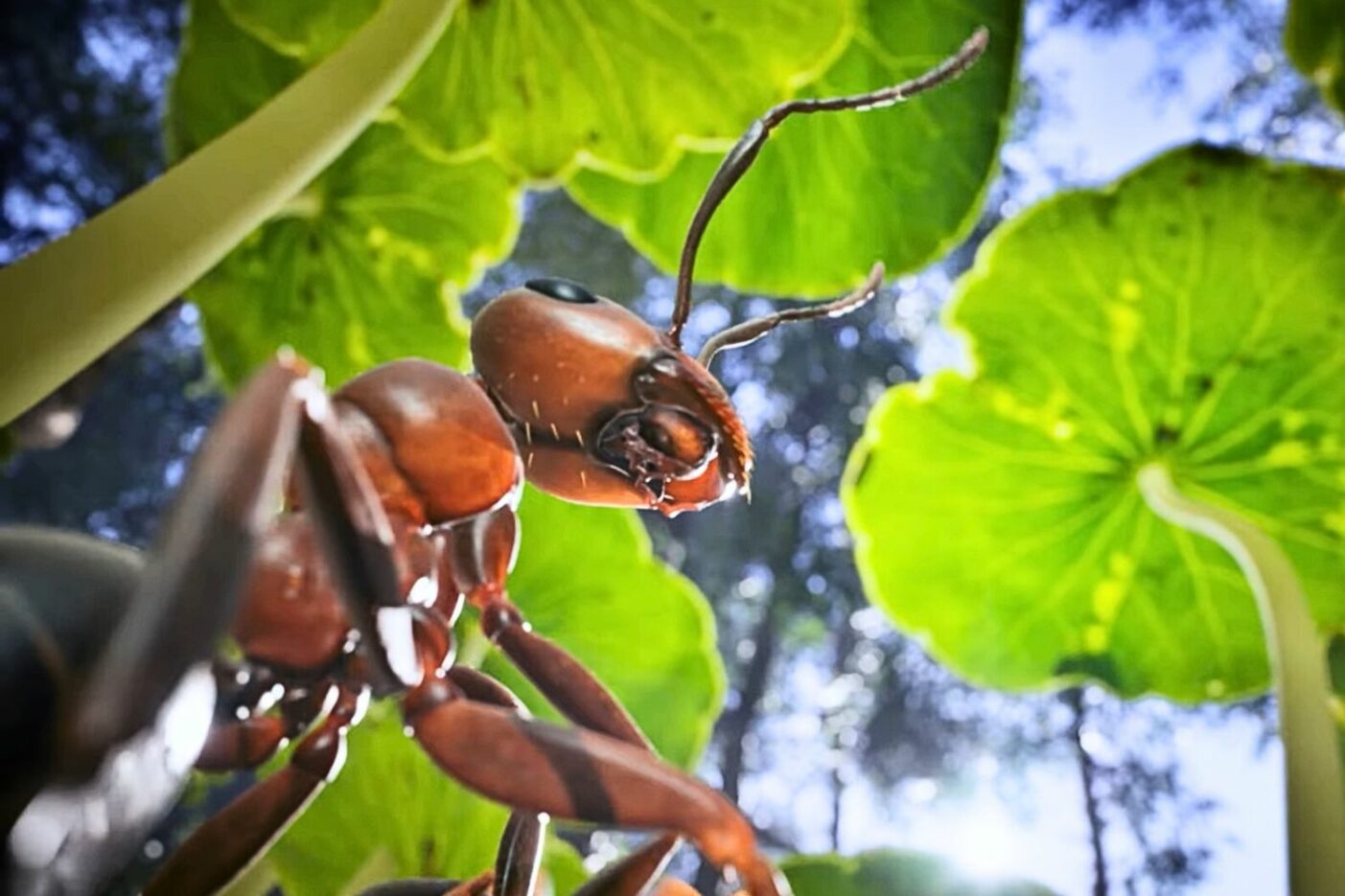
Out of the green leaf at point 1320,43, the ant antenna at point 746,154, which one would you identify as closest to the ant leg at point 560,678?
the ant antenna at point 746,154

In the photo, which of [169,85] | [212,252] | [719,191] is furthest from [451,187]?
[719,191]

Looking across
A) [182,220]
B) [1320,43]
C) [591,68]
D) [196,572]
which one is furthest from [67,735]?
[1320,43]

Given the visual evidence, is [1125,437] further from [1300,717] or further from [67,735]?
[67,735]

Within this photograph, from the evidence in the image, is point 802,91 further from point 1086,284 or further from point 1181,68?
point 1181,68

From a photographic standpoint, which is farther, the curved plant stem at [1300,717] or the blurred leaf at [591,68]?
the blurred leaf at [591,68]

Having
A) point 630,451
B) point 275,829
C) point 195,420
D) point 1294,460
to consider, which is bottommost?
point 275,829

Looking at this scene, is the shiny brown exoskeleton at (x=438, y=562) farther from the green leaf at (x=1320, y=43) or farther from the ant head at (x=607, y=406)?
the green leaf at (x=1320, y=43)

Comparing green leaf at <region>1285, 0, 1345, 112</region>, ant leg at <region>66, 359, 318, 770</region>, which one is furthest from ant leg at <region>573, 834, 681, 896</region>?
green leaf at <region>1285, 0, 1345, 112</region>
